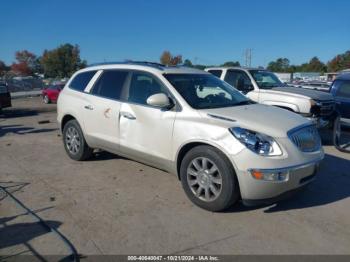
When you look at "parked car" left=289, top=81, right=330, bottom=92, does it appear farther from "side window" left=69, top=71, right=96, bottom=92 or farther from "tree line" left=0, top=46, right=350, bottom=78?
"tree line" left=0, top=46, right=350, bottom=78

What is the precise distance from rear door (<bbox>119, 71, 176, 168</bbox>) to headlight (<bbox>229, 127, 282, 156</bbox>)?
1.03m

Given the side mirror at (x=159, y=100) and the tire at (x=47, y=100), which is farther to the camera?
the tire at (x=47, y=100)

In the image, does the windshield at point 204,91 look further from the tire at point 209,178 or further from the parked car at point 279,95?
the parked car at point 279,95

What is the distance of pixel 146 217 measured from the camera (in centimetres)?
424

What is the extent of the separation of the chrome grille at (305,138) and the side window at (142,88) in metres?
1.88

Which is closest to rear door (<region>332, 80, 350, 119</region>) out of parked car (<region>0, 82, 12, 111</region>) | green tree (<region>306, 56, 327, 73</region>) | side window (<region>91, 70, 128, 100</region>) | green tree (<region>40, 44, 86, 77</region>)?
side window (<region>91, 70, 128, 100</region>)

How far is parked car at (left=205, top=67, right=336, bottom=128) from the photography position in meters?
8.61

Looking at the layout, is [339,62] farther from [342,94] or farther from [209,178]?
[209,178]

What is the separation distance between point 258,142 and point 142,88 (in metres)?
2.11

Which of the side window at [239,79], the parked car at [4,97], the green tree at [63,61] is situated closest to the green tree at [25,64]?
the green tree at [63,61]

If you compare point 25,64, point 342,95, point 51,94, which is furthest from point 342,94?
point 25,64

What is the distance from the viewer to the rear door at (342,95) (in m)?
9.66

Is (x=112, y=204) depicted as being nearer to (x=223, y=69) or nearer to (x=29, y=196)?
(x=29, y=196)

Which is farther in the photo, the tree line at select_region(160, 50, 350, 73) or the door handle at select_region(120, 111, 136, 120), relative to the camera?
the tree line at select_region(160, 50, 350, 73)
